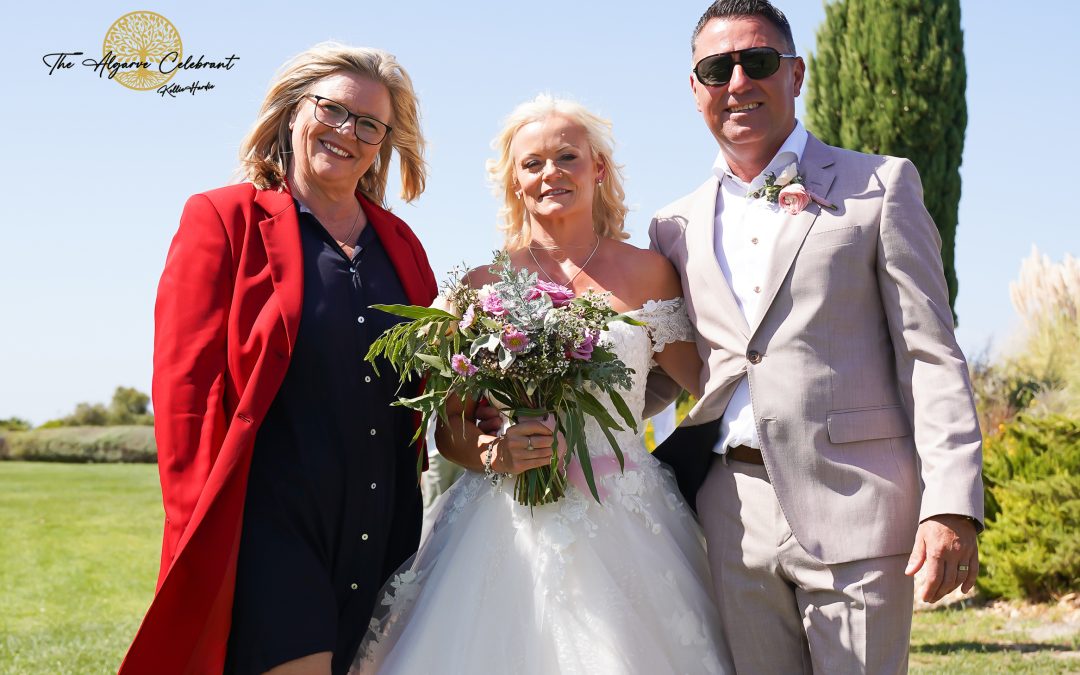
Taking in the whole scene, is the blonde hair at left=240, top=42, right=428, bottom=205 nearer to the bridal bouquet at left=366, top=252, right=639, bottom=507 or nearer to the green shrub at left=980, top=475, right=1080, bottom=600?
the bridal bouquet at left=366, top=252, right=639, bottom=507

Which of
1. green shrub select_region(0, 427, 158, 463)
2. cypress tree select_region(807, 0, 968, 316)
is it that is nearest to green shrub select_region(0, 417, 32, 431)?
green shrub select_region(0, 427, 158, 463)

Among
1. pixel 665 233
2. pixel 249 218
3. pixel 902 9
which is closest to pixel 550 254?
pixel 665 233

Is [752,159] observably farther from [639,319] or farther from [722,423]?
[722,423]

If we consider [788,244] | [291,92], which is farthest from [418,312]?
[788,244]

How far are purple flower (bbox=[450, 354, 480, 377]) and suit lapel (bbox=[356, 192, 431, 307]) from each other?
601 millimetres

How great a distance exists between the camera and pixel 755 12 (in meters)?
3.90

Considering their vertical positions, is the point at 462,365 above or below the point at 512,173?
below

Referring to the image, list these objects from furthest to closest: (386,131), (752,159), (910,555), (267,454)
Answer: (386,131) < (752,159) < (267,454) < (910,555)

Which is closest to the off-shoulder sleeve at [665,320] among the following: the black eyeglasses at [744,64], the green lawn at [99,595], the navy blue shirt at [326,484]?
the black eyeglasses at [744,64]

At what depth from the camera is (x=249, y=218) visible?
151 inches

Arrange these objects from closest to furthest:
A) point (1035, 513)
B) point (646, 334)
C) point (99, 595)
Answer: point (646, 334) < point (1035, 513) < point (99, 595)

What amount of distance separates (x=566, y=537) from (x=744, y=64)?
6.13ft

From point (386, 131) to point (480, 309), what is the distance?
1.03 m

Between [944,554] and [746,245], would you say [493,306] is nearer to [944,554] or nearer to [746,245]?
[746,245]
